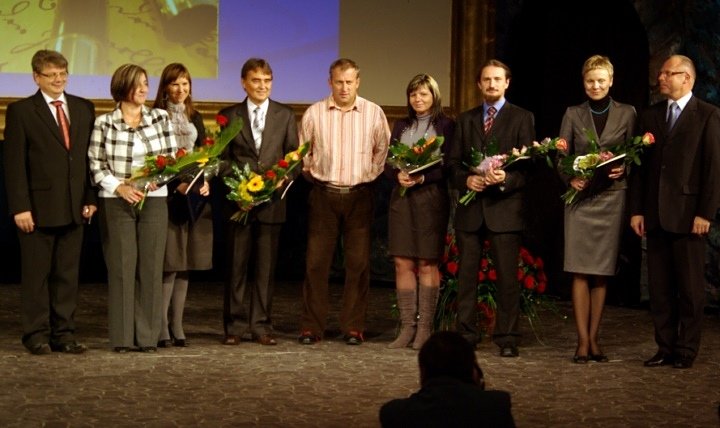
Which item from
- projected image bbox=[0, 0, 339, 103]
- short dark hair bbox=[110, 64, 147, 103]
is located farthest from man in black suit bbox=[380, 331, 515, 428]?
projected image bbox=[0, 0, 339, 103]

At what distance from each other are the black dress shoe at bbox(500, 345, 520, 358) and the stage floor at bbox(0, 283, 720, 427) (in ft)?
0.23

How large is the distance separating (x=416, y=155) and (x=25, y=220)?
2.09m

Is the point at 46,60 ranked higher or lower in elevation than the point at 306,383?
higher

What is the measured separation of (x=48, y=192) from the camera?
22.1 ft

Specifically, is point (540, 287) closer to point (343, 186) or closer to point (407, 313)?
point (407, 313)

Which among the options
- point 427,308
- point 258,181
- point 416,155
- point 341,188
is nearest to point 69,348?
point 258,181

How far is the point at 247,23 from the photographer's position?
955cm

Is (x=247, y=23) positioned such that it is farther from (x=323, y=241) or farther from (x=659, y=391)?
(x=659, y=391)

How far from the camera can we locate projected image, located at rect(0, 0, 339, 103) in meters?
9.10

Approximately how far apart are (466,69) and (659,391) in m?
4.45

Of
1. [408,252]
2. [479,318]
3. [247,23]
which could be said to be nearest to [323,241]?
[408,252]

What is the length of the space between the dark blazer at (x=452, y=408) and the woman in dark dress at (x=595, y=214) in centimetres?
369

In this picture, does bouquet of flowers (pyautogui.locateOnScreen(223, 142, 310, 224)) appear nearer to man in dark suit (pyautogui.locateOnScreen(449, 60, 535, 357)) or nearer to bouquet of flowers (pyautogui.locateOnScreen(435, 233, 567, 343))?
man in dark suit (pyautogui.locateOnScreen(449, 60, 535, 357))

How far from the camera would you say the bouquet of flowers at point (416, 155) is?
23.0ft
